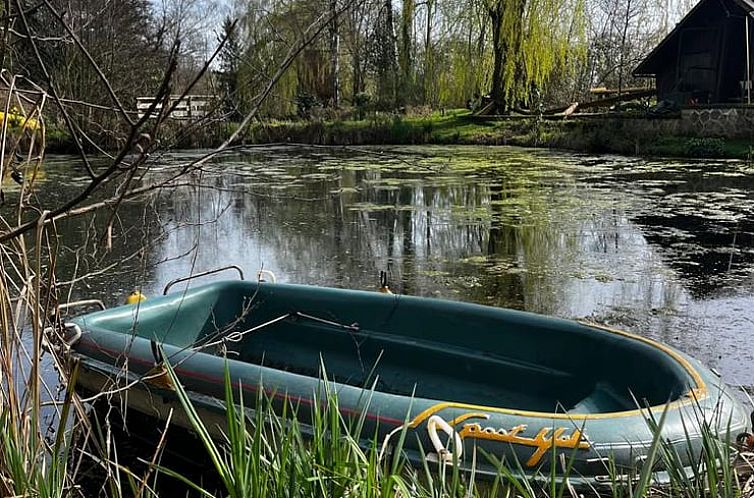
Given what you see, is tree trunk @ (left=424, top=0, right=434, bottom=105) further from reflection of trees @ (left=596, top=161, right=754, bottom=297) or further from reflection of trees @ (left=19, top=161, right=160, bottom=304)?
reflection of trees @ (left=19, top=161, right=160, bottom=304)

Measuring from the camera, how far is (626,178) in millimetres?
10625

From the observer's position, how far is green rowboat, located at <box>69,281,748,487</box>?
2.20m

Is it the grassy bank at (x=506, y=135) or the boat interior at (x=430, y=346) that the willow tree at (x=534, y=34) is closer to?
the grassy bank at (x=506, y=135)

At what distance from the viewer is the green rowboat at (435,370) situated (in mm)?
2199

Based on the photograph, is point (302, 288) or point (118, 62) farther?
point (118, 62)

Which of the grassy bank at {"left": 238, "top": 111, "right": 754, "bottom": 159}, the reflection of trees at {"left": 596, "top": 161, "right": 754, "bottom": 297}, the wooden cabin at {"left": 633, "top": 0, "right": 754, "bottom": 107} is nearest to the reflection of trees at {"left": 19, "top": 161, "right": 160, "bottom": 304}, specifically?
the reflection of trees at {"left": 596, "top": 161, "right": 754, "bottom": 297}

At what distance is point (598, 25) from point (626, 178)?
12698 mm

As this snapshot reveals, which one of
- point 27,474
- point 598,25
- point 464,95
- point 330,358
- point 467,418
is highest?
point 598,25

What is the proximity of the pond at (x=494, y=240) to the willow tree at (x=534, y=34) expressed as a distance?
5.10 meters

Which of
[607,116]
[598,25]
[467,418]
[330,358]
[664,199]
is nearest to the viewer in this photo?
[467,418]

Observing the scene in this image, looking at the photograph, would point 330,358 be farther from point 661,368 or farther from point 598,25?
point 598,25

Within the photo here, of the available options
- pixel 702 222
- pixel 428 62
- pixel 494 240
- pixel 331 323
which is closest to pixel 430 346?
pixel 331 323

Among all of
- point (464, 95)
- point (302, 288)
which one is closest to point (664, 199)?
point (302, 288)

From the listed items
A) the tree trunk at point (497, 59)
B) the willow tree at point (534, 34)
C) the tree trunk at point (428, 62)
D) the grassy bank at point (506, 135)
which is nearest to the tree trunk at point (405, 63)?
the tree trunk at point (428, 62)
